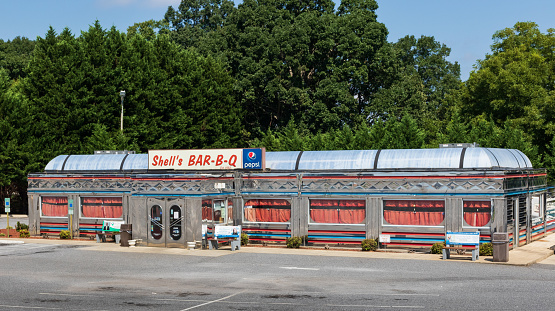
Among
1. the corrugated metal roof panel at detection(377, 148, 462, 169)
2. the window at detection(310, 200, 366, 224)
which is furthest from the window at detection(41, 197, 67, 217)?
the corrugated metal roof panel at detection(377, 148, 462, 169)

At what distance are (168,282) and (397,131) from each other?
38.3 meters

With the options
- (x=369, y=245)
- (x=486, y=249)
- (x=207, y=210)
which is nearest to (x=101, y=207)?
(x=207, y=210)

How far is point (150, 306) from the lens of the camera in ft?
65.0

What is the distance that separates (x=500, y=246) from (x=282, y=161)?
46.0ft

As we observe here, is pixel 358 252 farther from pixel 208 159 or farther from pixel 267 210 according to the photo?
pixel 208 159

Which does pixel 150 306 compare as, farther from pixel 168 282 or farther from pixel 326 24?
pixel 326 24

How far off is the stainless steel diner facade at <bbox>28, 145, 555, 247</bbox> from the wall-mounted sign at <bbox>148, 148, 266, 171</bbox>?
2.41 ft

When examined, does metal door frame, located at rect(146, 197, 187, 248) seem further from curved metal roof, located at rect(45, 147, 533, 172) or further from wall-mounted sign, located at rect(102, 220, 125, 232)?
curved metal roof, located at rect(45, 147, 533, 172)

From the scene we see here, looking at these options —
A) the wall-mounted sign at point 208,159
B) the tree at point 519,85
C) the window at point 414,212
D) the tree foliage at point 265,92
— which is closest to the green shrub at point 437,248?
the window at point 414,212

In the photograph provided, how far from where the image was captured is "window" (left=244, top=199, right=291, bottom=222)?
37.3m

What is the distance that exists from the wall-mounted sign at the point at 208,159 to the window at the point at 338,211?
4.22m

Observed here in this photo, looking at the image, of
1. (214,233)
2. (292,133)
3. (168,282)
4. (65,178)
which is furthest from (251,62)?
(168,282)

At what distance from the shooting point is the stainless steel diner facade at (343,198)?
3347 cm

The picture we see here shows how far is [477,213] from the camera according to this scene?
33.1 metres
